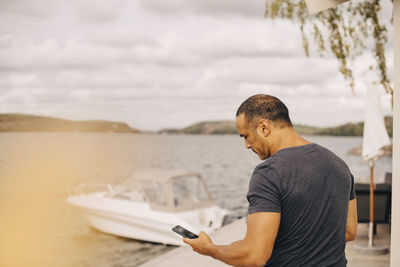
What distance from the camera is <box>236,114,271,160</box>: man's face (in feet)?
5.80

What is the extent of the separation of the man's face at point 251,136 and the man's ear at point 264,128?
2 cm

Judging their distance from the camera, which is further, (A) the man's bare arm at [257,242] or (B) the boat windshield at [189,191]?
(B) the boat windshield at [189,191]

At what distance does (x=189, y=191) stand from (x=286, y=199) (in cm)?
1346

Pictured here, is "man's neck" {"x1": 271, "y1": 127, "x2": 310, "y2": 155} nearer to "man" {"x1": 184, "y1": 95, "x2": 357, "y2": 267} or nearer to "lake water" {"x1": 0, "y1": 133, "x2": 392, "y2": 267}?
"man" {"x1": 184, "y1": 95, "x2": 357, "y2": 267}

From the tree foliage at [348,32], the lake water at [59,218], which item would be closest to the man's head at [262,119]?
the tree foliage at [348,32]

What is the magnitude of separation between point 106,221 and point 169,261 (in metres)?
10.7

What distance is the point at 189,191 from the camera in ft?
49.0

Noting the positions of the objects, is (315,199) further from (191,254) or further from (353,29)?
(353,29)

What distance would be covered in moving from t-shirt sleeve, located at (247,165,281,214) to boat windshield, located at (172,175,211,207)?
12341 millimetres

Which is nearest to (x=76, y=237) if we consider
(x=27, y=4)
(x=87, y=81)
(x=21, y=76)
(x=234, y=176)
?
(x=234, y=176)

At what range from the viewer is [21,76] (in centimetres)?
12125

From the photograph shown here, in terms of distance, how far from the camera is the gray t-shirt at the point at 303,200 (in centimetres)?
158

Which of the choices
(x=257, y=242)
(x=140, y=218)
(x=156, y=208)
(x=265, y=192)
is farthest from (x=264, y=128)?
(x=140, y=218)

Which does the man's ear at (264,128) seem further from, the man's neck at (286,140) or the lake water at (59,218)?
the lake water at (59,218)
